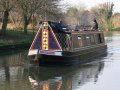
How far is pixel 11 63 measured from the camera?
23.2 m

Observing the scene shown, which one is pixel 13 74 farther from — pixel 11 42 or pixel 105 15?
pixel 105 15

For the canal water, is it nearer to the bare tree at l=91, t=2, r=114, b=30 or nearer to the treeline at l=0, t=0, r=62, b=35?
the treeline at l=0, t=0, r=62, b=35

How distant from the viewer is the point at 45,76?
1797 cm

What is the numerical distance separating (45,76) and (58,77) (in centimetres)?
68

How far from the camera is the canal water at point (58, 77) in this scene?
49.5 feet

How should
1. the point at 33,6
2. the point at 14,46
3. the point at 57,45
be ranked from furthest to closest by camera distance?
the point at 33,6, the point at 14,46, the point at 57,45

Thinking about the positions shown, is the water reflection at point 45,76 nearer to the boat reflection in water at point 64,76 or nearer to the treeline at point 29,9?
the boat reflection in water at point 64,76

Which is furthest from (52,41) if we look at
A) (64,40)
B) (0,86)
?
(0,86)

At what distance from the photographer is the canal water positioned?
15078mm

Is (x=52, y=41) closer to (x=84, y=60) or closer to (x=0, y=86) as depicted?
(x=84, y=60)

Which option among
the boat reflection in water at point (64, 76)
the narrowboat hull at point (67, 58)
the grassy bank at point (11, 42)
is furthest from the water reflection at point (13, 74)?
the grassy bank at point (11, 42)

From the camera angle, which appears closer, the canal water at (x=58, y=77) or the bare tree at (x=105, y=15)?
the canal water at (x=58, y=77)

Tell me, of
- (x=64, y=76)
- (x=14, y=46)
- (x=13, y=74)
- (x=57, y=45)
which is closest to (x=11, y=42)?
(x=14, y=46)

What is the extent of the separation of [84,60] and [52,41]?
9.84 ft
